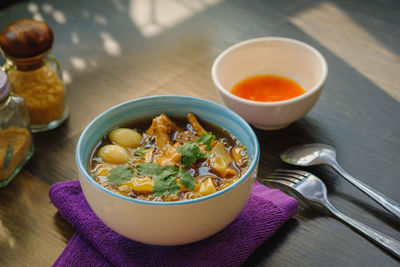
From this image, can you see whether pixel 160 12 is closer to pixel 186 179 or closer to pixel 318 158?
pixel 318 158

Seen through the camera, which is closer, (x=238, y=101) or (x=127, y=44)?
(x=238, y=101)

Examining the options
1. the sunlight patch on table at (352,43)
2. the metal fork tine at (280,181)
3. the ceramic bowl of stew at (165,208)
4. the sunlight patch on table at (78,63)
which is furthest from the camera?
the sunlight patch on table at (78,63)

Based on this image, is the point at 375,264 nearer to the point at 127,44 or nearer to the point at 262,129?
the point at 262,129

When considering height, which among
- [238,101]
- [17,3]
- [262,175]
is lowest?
[17,3]

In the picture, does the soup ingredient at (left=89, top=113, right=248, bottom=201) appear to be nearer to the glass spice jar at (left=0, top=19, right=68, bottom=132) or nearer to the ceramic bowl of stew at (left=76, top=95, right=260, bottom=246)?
the ceramic bowl of stew at (left=76, top=95, right=260, bottom=246)

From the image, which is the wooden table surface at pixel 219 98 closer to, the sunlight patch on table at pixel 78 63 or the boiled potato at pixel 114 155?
the sunlight patch on table at pixel 78 63

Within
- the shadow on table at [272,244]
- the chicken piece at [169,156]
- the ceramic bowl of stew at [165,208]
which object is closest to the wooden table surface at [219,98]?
the shadow on table at [272,244]

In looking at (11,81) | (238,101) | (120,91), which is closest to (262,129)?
(238,101)
